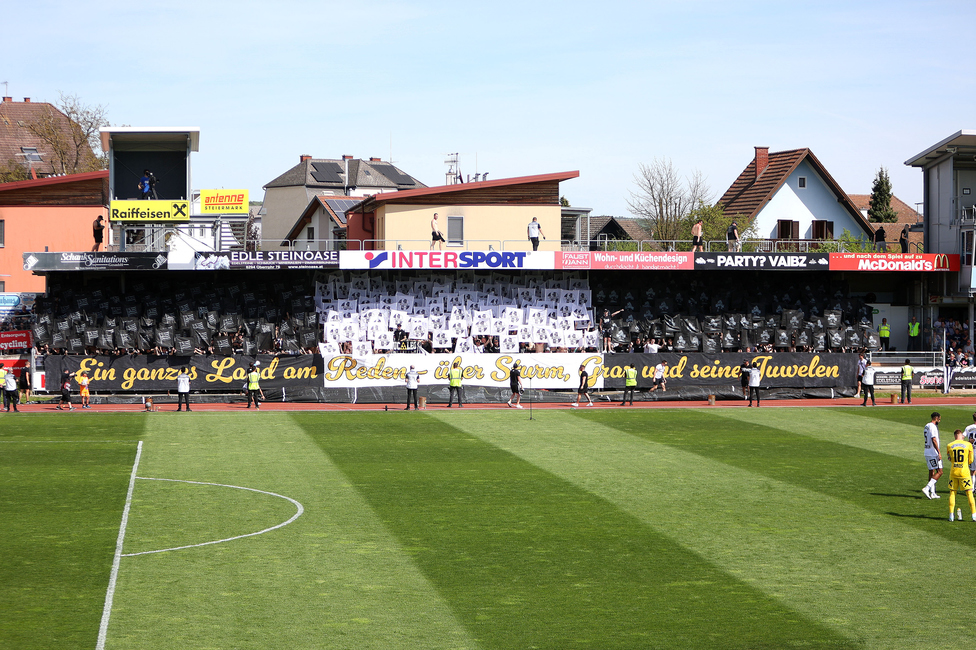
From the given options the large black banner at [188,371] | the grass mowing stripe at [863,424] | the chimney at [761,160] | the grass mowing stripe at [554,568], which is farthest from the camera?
the chimney at [761,160]

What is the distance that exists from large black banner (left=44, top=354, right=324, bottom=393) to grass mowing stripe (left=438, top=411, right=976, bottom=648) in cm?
1510

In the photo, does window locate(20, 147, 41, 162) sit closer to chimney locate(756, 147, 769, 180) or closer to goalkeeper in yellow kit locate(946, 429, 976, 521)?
chimney locate(756, 147, 769, 180)

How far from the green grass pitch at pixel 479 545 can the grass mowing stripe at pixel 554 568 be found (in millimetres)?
47

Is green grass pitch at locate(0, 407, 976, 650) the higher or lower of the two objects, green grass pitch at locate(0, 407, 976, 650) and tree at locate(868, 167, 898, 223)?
the lower

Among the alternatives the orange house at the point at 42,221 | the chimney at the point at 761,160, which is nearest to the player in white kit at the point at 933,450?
the orange house at the point at 42,221

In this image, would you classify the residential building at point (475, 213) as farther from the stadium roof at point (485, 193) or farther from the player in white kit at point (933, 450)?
the player in white kit at point (933, 450)

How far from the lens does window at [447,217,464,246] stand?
45.8 m

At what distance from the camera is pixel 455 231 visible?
1817 inches

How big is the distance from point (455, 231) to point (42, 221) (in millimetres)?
20028

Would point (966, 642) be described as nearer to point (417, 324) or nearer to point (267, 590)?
point (267, 590)

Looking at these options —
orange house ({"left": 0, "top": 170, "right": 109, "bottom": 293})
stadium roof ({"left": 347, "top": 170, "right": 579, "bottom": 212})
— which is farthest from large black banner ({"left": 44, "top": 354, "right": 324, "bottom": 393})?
orange house ({"left": 0, "top": 170, "right": 109, "bottom": 293})

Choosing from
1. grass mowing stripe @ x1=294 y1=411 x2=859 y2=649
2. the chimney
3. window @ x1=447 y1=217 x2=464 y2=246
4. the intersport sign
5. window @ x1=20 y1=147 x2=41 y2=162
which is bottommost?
grass mowing stripe @ x1=294 y1=411 x2=859 y2=649

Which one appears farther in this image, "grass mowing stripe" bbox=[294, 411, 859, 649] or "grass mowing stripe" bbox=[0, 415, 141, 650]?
"grass mowing stripe" bbox=[0, 415, 141, 650]

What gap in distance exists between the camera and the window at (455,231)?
45844 mm
